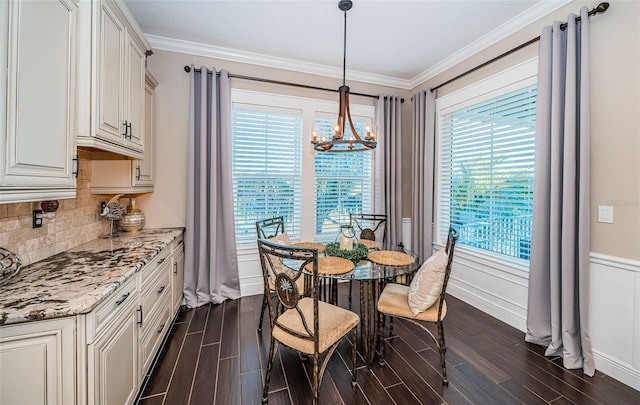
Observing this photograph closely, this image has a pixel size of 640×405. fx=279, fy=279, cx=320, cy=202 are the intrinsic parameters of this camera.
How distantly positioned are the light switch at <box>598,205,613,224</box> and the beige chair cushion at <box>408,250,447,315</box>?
4.20 feet

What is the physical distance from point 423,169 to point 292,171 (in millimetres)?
1735


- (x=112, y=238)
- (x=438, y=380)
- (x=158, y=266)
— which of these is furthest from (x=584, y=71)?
(x=112, y=238)

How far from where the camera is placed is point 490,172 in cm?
298

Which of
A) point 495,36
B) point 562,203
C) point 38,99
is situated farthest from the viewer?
point 495,36

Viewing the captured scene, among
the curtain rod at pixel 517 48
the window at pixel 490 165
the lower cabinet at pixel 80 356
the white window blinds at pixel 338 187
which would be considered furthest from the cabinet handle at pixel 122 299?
the curtain rod at pixel 517 48

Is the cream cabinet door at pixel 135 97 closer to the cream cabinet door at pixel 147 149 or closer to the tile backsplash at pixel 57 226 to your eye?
the cream cabinet door at pixel 147 149

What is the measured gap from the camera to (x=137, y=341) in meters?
1.73

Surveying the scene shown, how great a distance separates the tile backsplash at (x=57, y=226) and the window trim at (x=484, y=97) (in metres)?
3.73

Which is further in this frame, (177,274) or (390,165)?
(390,165)

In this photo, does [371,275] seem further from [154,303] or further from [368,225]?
[368,225]

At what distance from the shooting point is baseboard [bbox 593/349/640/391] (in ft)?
6.23

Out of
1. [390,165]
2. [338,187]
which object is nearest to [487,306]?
[390,165]

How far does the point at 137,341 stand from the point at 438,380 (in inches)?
79.5

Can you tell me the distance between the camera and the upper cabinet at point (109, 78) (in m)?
1.68
